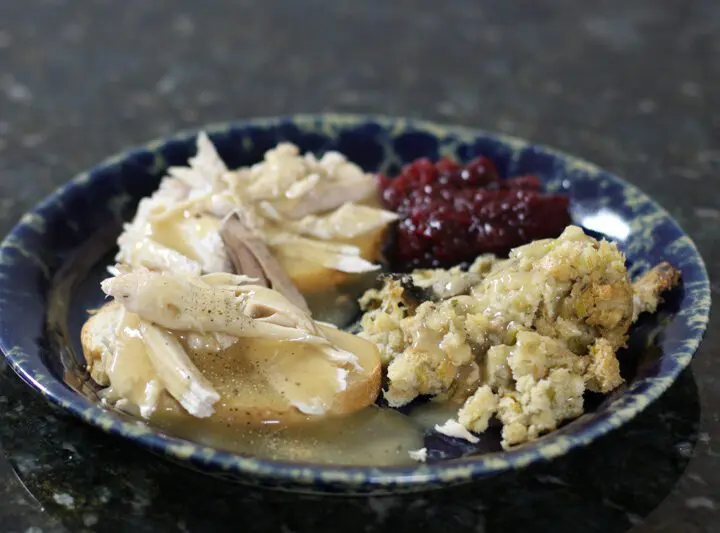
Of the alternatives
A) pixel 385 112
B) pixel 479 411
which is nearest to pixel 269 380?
pixel 479 411

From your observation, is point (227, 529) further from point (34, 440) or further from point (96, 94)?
point (96, 94)

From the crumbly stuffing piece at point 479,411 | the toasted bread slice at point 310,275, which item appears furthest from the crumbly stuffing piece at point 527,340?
the toasted bread slice at point 310,275

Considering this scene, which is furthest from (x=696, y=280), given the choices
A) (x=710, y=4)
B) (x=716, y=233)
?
(x=710, y=4)

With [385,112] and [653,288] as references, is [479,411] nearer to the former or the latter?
[653,288]

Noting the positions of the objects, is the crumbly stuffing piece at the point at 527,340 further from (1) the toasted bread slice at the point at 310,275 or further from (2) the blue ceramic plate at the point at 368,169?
(1) the toasted bread slice at the point at 310,275

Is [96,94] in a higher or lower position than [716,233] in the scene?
lower

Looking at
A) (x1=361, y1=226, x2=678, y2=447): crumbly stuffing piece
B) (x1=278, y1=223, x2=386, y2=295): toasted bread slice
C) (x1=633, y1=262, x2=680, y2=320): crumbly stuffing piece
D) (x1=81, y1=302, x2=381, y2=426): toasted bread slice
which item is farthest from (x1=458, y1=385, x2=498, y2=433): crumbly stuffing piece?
(x1=278, y1=223, x2=386, y2=295): toasted bread slice
